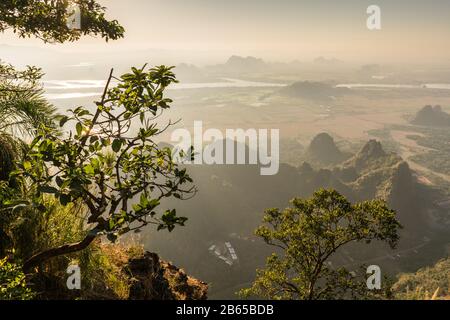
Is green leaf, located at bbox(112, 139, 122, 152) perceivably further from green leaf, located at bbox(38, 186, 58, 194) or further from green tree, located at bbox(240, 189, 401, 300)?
green tree, located at bbox(240, 189, 401, 300)

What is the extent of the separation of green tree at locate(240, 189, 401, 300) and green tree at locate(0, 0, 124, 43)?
→ 6.72 meters

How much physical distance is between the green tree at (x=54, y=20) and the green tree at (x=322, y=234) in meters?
6.72

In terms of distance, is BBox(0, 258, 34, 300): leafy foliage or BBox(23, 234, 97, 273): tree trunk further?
BBox(23, 234, 97, 273): tree trunk

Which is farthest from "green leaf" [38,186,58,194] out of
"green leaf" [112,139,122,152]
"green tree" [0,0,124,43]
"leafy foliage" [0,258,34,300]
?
"green tree" [0,0,124,43]

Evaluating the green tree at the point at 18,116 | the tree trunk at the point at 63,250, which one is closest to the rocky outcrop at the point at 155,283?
the tree trunk at the point at 63,250

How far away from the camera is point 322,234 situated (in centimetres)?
953

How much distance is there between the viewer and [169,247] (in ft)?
283

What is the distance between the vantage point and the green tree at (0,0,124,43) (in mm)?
5992

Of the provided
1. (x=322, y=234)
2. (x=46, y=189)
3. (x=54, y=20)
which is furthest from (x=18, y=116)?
(x=322, y=234)

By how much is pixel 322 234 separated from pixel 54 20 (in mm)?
8410

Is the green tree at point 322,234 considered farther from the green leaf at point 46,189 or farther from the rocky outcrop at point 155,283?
the green leaf at point 46,189

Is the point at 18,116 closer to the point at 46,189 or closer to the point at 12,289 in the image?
the point at 12,289

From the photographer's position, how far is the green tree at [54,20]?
236 inches
